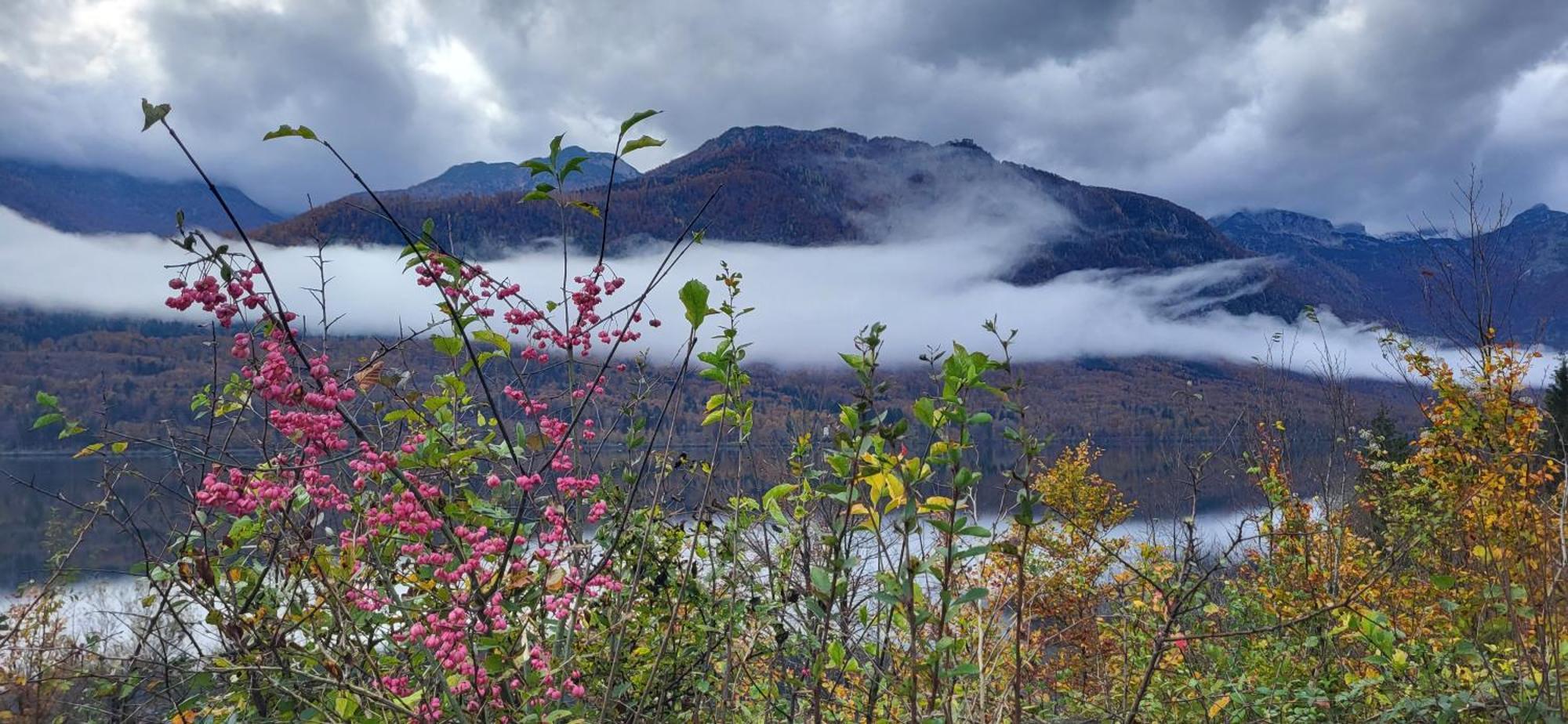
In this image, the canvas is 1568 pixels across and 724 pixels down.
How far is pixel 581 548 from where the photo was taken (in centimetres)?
208

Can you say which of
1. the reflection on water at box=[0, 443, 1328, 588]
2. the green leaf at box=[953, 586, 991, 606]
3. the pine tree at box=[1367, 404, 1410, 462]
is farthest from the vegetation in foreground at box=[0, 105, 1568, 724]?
the pine tree at box=[1367, 404, 1410, 462]

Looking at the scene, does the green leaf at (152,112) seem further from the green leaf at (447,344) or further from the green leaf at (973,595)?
the green leaf at (973,595)

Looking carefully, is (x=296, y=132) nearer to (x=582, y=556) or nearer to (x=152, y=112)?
(x=152, y=112)

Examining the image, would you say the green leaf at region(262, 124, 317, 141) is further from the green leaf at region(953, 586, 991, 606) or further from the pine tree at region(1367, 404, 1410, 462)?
the pine tree at region(1367, 404, 1410, 462)

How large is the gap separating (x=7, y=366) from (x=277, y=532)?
242m

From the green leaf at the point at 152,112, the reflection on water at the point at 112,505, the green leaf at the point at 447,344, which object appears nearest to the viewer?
the green leaf at the point at 152,112

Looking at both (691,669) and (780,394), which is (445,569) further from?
(780,394)

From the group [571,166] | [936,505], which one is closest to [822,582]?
[936,505]

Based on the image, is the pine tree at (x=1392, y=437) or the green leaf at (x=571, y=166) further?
the pine tree at (x=1392, y=437)

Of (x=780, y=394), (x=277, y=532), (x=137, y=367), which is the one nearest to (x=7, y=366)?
(x=137, y=367)

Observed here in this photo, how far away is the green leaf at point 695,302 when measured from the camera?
185cm

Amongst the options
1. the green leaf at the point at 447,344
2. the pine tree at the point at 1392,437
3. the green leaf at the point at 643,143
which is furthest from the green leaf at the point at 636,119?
the pine tree at the point at 1392,437

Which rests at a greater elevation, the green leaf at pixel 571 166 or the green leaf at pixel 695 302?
the green leaf at pixel 571 166

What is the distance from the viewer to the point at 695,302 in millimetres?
1883
